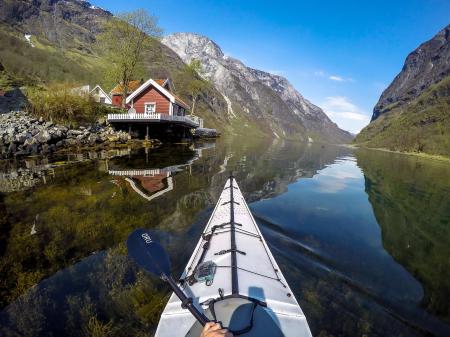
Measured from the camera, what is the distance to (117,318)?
470 centimetres

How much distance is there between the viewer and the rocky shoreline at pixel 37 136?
18.6 metres

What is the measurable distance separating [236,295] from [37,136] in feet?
70.7

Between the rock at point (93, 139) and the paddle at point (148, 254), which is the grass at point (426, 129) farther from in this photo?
the paddle at point (148, 254)

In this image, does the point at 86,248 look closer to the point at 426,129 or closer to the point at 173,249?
the point at 173,249

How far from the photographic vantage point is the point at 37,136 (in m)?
20.0

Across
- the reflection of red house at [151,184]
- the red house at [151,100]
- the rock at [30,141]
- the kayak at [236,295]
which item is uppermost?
the red house at [151,100]

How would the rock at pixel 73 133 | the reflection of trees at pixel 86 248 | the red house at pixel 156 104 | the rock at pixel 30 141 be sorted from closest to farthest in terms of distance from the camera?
the reflection of trees at pixel 86 248, the rock at pixel 30 141, the rock at pixel 73 133, the red house at pixel 156 104

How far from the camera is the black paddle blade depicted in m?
3.72

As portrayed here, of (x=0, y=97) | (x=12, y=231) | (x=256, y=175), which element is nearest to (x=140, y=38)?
(x=0, y=97)

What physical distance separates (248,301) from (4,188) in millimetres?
11860

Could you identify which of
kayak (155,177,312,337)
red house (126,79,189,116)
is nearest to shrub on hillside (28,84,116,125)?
red house (126,79,189,116)

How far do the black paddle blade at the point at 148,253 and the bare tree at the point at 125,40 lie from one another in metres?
36.6

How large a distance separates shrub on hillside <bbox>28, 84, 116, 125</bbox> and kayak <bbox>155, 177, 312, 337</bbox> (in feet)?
75.5

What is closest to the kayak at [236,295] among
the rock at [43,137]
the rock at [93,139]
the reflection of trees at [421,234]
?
the reflection of trees at [421,234]
